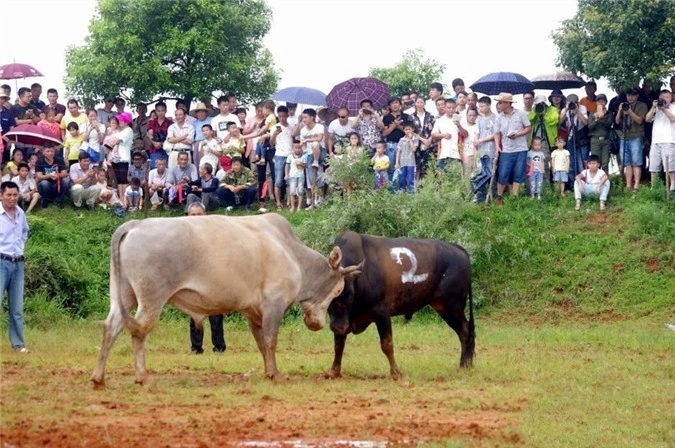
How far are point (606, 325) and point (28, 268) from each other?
383 inches

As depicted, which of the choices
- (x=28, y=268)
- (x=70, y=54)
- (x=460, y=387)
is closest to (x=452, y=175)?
(x=28, y=268)

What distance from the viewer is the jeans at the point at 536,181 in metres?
23.9

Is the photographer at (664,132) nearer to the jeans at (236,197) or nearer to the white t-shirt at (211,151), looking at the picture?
the jeans at (236,197)

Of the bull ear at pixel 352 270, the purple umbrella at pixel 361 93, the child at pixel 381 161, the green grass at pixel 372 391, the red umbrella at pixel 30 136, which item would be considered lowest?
the green grass at pixel 372 391

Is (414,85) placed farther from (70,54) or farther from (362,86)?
(362,86)

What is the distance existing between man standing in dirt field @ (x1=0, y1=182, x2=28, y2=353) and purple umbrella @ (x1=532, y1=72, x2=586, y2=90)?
483 inches

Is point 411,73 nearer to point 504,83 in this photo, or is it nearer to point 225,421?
point 504,83

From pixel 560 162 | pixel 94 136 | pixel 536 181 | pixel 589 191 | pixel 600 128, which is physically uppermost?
pixel 94 136

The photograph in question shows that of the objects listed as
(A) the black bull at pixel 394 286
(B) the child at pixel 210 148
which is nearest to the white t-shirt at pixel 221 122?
(B) the child at pixel 210 148

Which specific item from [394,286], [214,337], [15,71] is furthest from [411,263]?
[15,71]

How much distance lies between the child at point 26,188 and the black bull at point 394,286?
10707mm

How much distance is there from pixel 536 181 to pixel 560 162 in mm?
603

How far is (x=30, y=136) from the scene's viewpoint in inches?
915

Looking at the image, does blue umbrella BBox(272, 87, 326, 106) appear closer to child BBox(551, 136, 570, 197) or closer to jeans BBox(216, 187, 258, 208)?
jeans BBox(216, 187, 258, 208)
